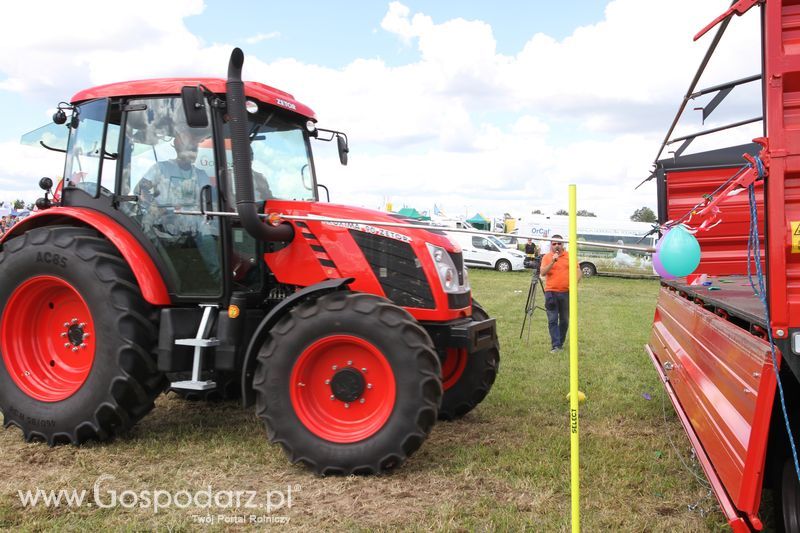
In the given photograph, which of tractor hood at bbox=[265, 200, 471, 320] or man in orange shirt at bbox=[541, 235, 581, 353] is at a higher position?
tractor hood at bbox=[265, 200, 471, 320]

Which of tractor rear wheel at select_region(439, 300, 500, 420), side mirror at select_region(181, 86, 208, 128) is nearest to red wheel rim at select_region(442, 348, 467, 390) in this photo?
tractor rear wheel at select_region(439, 300, 500, 420)

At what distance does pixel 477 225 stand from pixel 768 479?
3499 cm

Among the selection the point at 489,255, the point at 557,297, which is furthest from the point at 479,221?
the point at 557,297

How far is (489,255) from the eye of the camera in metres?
27.6

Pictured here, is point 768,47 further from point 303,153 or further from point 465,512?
point 303,153

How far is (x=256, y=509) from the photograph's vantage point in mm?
3771

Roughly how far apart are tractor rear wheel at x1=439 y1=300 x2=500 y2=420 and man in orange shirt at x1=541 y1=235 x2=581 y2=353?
3.87 metres

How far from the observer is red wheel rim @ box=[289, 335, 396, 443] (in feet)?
14.0

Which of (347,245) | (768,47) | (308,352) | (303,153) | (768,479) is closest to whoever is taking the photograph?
(768,47)

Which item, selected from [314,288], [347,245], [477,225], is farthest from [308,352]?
[477,225]

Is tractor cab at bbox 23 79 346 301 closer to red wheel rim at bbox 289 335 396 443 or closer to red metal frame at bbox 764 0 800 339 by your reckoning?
red wheel rim at bbox 289 335 396 443

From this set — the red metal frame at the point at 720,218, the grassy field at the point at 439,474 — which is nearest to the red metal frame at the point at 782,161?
the grassy field at the point at 439,474

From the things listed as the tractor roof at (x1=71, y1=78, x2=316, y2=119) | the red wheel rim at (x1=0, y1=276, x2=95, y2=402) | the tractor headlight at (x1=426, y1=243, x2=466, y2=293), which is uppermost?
the tractor roof at (x1=71, y1=78, x2=316, y2=119)

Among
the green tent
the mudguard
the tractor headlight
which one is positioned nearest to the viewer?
the mudguard
